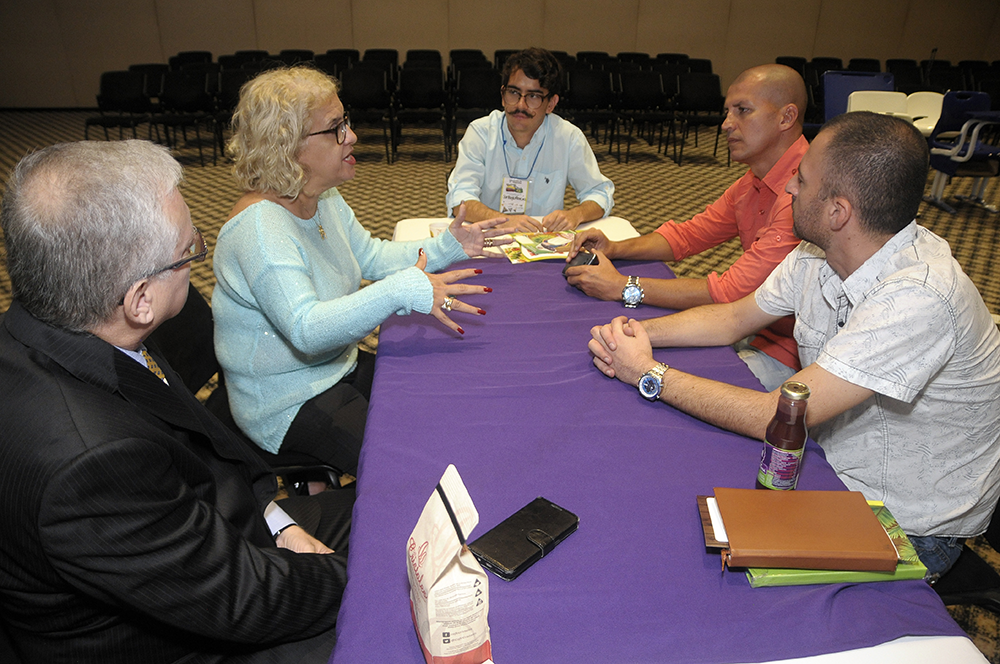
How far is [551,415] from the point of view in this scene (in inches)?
60.6

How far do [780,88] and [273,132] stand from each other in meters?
1.89

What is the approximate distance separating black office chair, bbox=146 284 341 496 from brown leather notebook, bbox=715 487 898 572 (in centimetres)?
124

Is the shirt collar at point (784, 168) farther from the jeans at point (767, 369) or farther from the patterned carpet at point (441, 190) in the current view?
the patterned carpet at point (441, 190)

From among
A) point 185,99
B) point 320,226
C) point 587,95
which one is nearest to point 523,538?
point 320,226

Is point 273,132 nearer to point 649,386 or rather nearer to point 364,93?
point 649,386

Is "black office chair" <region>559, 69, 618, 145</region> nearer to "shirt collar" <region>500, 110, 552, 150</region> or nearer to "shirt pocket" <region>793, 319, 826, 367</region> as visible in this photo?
"shirt collar" <region>500, 110, 552, 150</region>

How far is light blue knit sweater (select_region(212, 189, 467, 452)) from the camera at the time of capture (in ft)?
5.74

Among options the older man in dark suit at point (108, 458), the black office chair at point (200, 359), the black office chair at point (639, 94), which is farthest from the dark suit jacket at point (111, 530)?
the black office chair at point (639, 94)

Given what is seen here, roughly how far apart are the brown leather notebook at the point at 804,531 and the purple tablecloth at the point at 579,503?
0.06 m

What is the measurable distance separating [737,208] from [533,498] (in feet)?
6.39

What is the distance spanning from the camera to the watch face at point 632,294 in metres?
2.17

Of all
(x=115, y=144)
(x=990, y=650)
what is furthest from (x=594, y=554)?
(x=990, y=650)

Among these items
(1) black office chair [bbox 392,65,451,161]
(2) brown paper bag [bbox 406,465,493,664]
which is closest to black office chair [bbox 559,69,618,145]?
(1) black office chair [bbox 392,65,451,161]

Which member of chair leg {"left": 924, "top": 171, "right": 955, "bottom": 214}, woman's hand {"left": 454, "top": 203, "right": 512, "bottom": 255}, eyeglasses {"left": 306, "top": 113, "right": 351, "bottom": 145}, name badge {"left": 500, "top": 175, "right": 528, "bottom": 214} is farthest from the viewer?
chair leg {"left": 924, "top": 171, "right": 955, "bottom": 214}
